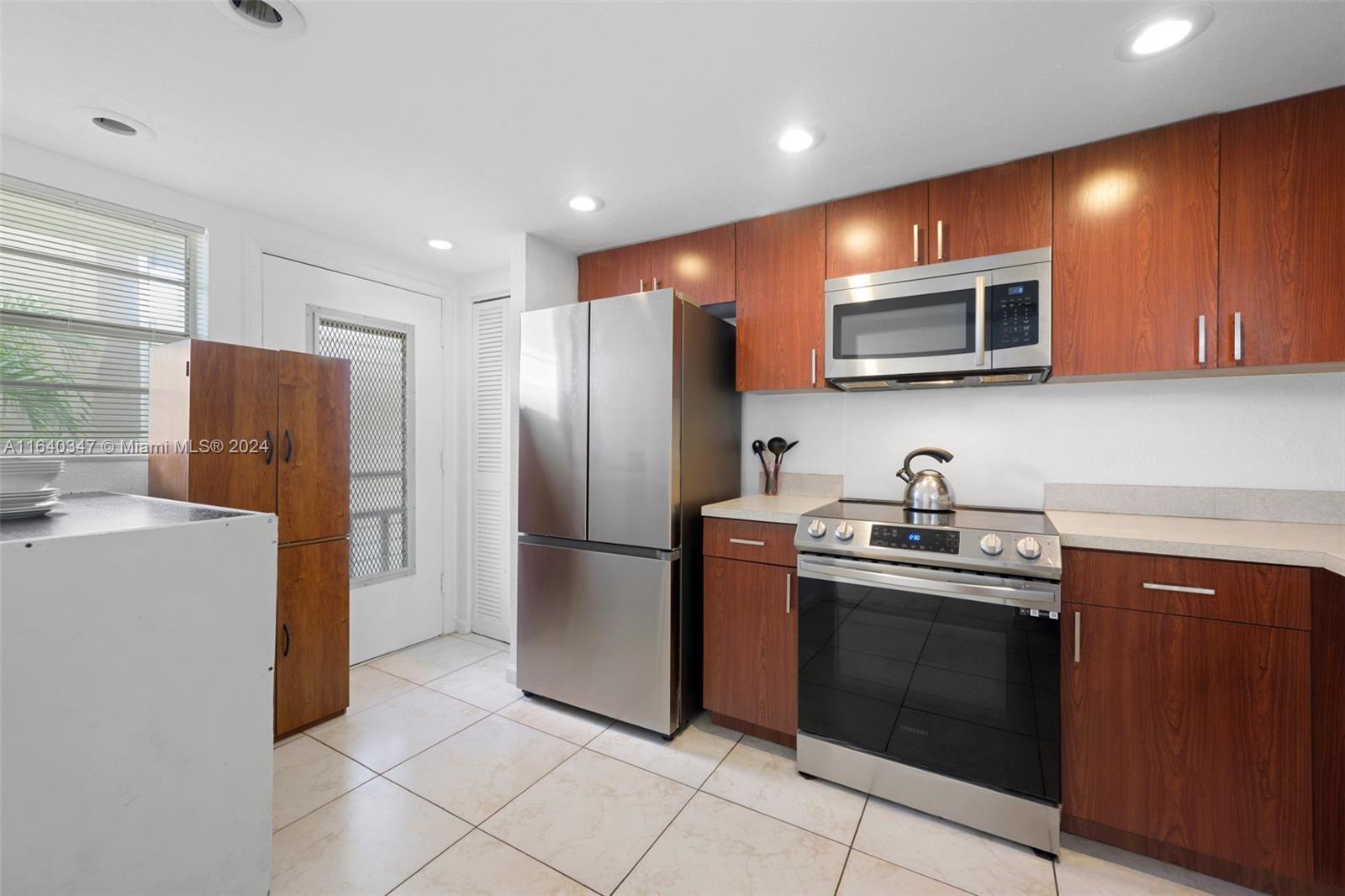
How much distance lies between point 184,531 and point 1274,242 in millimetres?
3308

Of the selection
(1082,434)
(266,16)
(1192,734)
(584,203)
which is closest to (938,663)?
(1192,734)

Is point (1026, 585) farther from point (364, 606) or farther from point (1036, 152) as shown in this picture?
point (364, 606)

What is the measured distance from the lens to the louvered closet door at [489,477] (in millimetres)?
3660

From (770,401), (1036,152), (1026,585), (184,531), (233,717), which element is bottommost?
(233,717)

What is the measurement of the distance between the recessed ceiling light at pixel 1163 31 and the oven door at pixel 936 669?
5.20ft

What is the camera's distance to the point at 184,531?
134cm

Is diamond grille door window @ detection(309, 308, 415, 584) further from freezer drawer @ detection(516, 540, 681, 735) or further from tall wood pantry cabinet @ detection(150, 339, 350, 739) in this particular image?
freezer drawer @ detection(516, 540, 681, 735)

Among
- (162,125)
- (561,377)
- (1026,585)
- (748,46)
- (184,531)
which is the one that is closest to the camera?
(184,531)

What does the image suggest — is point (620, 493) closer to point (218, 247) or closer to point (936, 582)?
point (936, 582)

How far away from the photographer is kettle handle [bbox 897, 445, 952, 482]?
2.34 meters

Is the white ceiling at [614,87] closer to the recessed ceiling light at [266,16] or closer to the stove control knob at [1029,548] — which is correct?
the recessed ceiling light at [266,16]

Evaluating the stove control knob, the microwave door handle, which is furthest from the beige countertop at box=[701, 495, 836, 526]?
the microwave door handle

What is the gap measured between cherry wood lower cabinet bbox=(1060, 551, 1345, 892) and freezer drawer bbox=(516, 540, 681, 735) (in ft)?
4.84

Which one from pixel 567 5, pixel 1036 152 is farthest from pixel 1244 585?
pixel 567 5
